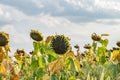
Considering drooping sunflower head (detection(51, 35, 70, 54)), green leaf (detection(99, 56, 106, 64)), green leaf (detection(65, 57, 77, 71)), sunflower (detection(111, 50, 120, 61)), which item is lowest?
green leaf (detection(99, 56, 106, 64))

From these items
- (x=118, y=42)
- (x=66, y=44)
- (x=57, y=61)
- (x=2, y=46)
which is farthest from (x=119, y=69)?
(x=118, y=42)

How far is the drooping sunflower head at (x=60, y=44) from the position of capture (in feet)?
9.93

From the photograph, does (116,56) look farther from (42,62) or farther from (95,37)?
(95,37)

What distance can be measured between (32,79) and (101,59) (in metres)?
0.85

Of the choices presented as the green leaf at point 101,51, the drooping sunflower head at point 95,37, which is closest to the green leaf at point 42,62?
the green leaf at point 101,51

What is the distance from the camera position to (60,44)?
311cm

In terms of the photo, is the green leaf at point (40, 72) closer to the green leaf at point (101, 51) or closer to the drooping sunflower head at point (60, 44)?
the drooping sunflower head at point (60, 44)

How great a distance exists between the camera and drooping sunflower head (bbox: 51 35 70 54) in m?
3.03

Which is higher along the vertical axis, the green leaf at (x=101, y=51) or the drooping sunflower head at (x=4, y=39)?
the drooping sunflower head at (x=4, y=39)

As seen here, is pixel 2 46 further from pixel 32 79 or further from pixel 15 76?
pixel 15 76

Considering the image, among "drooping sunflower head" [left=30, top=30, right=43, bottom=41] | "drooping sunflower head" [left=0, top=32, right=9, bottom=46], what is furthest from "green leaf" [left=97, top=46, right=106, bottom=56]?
"drooping sunflower head" [left=30, top=30, right=43, bottom=41]

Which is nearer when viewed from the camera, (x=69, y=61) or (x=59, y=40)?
(x=69, y=61)

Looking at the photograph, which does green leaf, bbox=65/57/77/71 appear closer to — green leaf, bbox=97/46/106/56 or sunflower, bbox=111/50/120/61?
sunflower, bbox=111/50/120/61

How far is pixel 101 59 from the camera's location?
13.4ft
